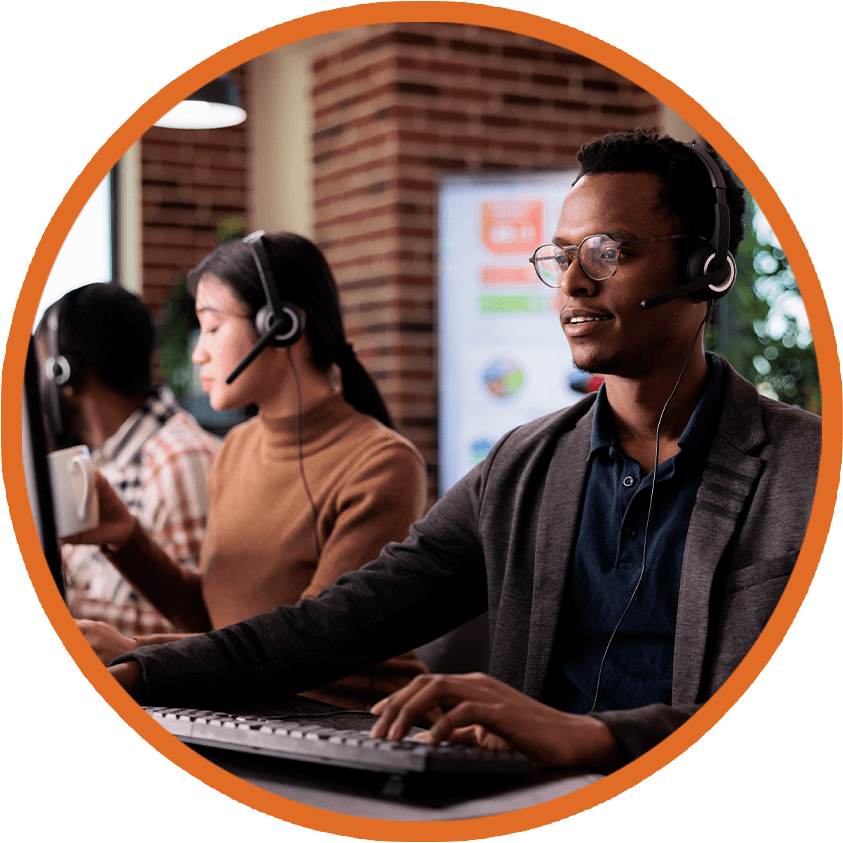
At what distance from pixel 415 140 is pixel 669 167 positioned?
217cm

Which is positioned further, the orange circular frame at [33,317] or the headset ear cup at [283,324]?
the headset ear cup at [283,324]

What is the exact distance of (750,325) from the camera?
2242 mm

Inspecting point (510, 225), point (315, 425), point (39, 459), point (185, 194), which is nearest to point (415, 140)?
point (510, 225)

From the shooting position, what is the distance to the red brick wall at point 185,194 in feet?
12.3

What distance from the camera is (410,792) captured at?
877 mm

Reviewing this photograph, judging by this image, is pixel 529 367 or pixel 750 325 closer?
pixel 750 325

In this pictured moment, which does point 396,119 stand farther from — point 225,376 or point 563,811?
point 563,811

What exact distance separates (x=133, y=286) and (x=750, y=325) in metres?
2.34

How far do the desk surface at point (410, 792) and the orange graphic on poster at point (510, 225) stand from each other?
94.8 inches

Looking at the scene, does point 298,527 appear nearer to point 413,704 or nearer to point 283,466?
point 283,466

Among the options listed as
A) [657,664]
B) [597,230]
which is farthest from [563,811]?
[597,230]

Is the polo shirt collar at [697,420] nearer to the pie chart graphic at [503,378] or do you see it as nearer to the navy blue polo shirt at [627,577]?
the navy blue polo shirt at [627,577]

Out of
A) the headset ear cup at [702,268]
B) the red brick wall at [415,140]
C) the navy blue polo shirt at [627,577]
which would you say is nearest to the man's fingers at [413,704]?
the navy blue polo shirt at [627,577]

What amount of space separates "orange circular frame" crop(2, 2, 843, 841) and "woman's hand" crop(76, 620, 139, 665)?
2 centimetres
